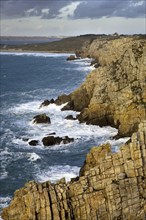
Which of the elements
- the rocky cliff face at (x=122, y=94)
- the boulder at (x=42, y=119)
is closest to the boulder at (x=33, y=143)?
the boulder at (x=42, y=119)

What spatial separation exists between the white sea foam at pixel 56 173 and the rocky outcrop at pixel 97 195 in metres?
13.5

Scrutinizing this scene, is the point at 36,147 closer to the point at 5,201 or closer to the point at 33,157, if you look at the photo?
the point at 33,157

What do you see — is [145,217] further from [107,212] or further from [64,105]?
[64,105]

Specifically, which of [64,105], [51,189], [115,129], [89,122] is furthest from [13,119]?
[51,189]

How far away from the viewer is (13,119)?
251ft

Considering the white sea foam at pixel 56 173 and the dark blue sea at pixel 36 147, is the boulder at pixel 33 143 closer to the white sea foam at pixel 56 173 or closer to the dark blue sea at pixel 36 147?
the dark blue sea at pixel 36 147

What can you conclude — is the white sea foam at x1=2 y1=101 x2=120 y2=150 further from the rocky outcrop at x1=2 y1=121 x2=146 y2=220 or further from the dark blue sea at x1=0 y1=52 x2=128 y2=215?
the rocky outcrop at x1=2 y1=121 x2=146 y2=220

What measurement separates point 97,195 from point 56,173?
17159 mm

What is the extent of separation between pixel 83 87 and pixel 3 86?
50.9m

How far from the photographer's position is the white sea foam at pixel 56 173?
4676 cm

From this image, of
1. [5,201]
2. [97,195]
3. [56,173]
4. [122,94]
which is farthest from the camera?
[122,94]

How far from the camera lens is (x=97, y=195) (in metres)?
32.1

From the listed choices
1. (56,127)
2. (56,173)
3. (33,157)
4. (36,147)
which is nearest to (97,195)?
(56,173)

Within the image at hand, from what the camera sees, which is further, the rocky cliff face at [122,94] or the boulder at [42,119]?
the boulder at [42,119]
